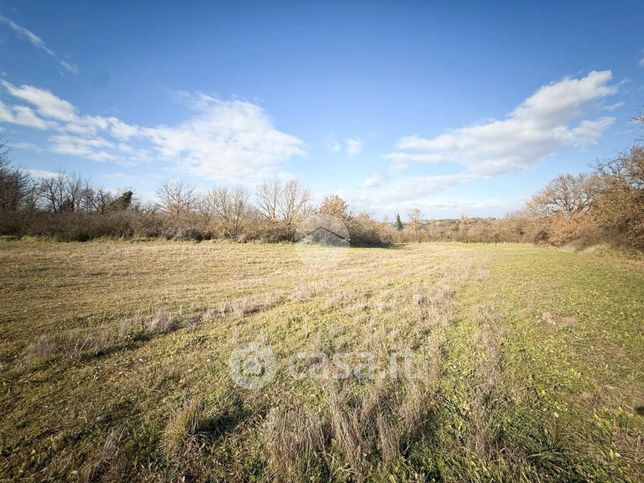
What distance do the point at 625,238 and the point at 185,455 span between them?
116ft

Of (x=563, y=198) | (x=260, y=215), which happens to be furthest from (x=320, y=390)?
(x=563, y=198)

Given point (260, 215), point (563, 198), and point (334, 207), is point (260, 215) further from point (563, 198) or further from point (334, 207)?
point (563, 198)

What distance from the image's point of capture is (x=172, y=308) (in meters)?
9.55

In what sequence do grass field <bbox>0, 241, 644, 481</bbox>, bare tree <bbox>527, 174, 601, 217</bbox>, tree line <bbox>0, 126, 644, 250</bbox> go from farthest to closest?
bare tree <bbox>527, 174, 601, 217</bbox> → tree line <bbox>0, 126, 644, 250</bbox> → grass field <bbox>0, 241, 644, 481</bbox>

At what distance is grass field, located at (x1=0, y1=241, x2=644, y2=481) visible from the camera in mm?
3393

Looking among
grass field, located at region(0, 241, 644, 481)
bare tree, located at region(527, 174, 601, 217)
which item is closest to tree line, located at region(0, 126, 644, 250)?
bare tree, located at region(527, 174, 601, 217)

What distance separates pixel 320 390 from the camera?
496 cm

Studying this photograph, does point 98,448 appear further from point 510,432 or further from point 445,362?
point 445,362

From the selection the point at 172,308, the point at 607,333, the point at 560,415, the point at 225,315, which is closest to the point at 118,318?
the point at 172,308

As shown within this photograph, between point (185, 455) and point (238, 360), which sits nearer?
point (185, 455)

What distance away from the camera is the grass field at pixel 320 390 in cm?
339

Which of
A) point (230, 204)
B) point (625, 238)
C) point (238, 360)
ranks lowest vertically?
point (238, 360)

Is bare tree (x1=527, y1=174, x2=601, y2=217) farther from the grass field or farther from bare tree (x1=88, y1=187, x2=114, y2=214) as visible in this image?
bare tree (x1=88, y1=187, x2=114, y2=214)

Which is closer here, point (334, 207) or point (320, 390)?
point (320, 390)
